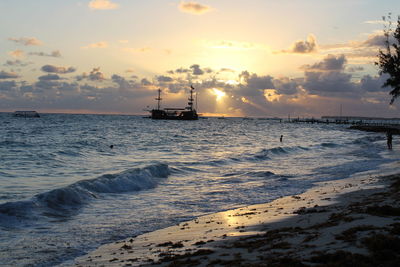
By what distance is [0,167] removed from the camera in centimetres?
2358

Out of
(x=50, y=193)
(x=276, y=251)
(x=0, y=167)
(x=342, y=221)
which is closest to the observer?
(x=276, y=251)

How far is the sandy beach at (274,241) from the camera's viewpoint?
248 inches

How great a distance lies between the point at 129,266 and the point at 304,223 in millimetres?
4764

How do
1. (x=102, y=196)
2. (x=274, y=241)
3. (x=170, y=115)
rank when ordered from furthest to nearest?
(x=170, y=115) → (x=102, y=196) → (x=274, y=241)

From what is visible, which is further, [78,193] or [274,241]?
[78,193]

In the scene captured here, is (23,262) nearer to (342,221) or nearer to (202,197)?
(342,221)

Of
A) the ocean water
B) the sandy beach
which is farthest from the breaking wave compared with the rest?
the sandy beach

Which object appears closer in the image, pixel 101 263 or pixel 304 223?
pixel 101 263

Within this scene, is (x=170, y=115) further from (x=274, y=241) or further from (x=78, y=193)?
(x=274, y=241)

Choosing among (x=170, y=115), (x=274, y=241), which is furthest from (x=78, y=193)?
(x=170, y=115)

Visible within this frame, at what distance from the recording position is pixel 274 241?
7.96m

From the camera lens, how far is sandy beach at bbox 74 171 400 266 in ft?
20.6

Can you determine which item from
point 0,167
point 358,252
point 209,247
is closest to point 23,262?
point 209,247

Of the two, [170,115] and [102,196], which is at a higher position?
[170,115]
